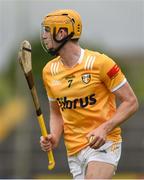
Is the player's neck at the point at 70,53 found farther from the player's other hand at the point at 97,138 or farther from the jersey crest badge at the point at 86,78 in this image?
the player's other hand at the point at 97,138

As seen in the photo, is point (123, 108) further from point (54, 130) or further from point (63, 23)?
point (63, 23)

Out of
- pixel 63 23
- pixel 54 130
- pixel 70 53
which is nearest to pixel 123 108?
pixel 70 53

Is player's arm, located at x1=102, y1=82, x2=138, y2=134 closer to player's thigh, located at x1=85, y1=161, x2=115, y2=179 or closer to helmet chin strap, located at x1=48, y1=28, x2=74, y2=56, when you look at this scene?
player's thigh, located at x1=85, y1=161, x2=115, y2=179

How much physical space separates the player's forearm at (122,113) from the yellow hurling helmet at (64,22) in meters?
0.80

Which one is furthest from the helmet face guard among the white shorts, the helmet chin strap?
the white shorts

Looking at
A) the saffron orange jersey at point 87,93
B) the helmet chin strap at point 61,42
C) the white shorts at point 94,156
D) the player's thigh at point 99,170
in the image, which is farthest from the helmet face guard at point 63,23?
the player's thigh at point 99,170

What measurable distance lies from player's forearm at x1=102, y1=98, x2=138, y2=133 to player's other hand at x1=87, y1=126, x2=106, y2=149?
7cm

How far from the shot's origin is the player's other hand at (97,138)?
8.97 metres

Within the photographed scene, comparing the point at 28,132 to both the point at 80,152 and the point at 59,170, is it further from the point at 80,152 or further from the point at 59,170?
the point at 80,152

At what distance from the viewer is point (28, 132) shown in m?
21.6

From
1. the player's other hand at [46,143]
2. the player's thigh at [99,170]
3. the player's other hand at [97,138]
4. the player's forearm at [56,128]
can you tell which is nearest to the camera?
the player's other hand at [97,138]

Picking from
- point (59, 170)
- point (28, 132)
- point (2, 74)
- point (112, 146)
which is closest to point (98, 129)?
point (112, 146)

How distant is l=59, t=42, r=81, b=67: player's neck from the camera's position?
9.34m

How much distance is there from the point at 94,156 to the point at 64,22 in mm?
1234
